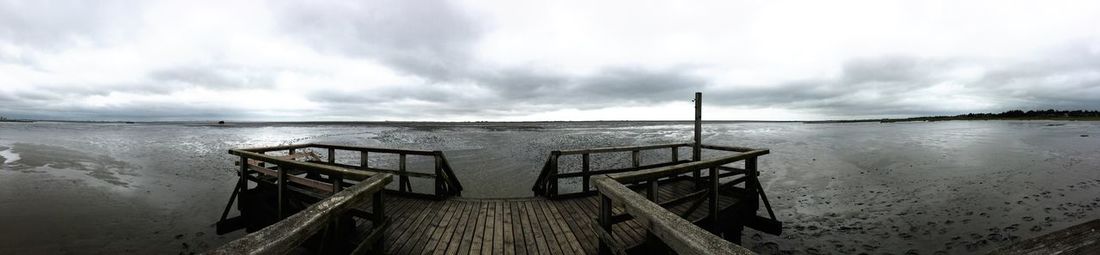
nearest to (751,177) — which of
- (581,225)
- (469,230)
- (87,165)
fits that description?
(581,225)

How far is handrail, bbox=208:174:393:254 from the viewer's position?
2105mm

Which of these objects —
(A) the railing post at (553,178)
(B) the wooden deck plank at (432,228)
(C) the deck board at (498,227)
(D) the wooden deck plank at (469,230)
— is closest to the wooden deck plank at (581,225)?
(C) the deck board at (498,227)

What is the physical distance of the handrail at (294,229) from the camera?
2.11m

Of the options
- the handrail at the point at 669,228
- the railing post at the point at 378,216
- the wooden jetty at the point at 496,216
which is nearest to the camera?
the handrail at the point at 669,228

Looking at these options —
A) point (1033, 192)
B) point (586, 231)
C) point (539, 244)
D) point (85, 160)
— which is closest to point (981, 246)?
point (1033, 192)

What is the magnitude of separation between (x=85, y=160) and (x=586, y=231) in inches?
1144

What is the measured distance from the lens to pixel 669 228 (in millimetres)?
2467

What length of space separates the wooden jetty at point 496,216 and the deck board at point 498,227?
2cm

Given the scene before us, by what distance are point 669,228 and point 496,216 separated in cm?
386

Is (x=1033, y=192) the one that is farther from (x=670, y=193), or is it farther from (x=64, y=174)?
(x=64, y=174)

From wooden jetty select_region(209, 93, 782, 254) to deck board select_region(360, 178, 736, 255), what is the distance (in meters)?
0.02

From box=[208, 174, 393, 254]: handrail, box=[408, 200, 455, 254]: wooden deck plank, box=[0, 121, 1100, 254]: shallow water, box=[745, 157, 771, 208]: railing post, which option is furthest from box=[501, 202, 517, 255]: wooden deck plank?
box=[0, 121, 1100, 254]: shallow water

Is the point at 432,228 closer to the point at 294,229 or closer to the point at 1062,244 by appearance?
the point at 294,229

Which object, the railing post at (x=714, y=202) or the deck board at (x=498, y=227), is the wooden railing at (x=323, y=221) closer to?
the deck board at (x=498, y=227)
